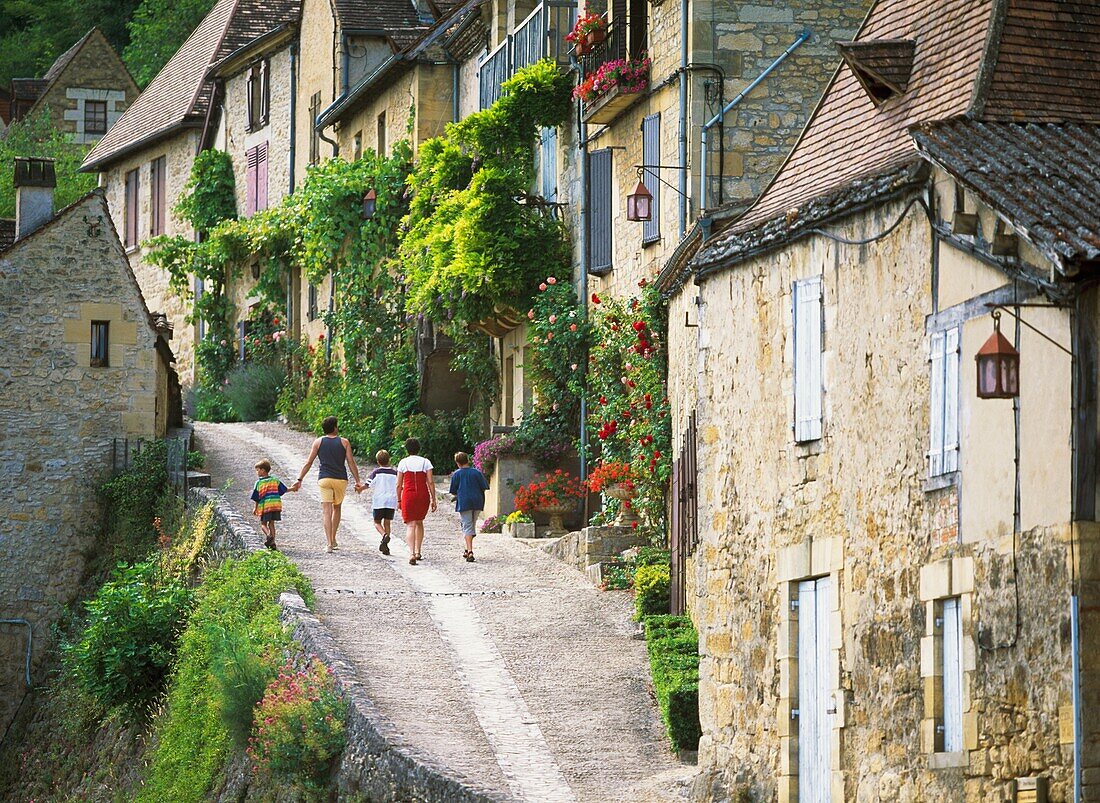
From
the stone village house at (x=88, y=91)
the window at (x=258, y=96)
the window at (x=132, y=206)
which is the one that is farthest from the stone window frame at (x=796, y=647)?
the stone village house at (x=88, y=91)

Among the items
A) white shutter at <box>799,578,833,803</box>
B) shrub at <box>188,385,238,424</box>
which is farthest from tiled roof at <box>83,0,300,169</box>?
white shutter at <box>799,578,833,803</box>

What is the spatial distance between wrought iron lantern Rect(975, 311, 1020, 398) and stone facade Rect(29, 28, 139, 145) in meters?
46.5

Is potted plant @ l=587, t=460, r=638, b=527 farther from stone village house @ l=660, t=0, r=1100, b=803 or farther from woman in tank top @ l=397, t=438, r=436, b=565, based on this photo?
stone village house @ l=660, t=0, r=1100, b=803

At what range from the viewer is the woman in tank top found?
2191 centimetres

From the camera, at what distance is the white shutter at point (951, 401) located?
1185 cm

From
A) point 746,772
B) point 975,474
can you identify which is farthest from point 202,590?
point 975,474

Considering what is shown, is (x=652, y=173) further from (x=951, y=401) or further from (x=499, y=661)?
(x=951, y=401)

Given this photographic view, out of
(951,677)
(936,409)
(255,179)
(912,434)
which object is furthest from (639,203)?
(255,179)

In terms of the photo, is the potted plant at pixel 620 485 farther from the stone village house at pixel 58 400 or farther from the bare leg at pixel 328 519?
the stone village house at pixel 58 400

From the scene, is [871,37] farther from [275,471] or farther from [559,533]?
[275,471]

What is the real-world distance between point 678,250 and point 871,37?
18.8 feet

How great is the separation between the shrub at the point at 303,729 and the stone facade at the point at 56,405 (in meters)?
10.4

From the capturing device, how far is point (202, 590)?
21766mm

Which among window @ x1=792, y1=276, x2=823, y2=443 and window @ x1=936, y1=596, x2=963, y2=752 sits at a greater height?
window @ x1=792, y1=276, x2=823, y2=443
